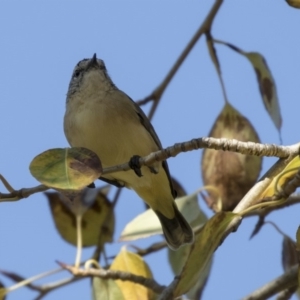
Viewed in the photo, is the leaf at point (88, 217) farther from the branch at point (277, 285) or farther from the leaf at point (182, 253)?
the branch at point (277, 285)

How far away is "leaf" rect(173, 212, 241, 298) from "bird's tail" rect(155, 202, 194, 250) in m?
2.06

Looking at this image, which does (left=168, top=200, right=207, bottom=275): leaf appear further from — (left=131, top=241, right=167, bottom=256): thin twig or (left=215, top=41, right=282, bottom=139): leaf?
(left=215, top=41, right=282, bottom=139): leaf

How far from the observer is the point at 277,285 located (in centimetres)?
339

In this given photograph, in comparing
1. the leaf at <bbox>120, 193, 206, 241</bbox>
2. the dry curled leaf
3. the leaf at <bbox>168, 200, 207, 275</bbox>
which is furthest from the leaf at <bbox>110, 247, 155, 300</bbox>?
the dry curled leaf

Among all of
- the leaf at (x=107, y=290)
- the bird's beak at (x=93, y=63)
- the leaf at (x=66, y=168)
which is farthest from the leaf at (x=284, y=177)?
the bird's beak at (x=93, y=63)

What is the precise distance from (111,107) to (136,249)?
0.87 metres

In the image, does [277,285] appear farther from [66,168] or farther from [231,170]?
[66,168]

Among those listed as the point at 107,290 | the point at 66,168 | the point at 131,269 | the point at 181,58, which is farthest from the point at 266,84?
the point at 66,168

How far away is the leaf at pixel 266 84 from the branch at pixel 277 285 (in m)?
0.67

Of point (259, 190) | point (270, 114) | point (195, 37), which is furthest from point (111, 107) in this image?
point (259, 190)

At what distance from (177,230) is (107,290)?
1.34 m

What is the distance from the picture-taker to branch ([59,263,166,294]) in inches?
139

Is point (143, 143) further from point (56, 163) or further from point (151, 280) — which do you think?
point (56, 163)

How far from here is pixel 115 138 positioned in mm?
4367
